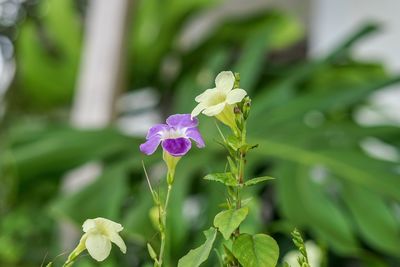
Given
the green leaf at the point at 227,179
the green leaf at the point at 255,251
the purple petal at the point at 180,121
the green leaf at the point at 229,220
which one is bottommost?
the green leaf at the point at 255,251

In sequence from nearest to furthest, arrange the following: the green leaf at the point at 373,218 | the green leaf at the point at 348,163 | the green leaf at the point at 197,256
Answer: the green leaf at the point at 197,256, the green leaf at the point at 373,218, the green leaf at the point at 348,163

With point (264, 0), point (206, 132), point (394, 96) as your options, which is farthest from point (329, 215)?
point (264, 0)

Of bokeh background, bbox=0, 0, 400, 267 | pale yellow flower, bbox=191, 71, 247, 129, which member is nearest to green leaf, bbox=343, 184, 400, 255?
bokeh background, bbox=0, 0, 400, 267

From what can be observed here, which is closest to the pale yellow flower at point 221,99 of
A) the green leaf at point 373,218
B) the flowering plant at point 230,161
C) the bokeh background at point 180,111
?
the flowering plant at point 230,161

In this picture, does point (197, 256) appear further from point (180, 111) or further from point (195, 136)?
point (180, 111)

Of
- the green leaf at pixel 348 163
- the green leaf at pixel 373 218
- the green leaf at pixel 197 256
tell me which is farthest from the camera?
the green leaf at pixel 348 163

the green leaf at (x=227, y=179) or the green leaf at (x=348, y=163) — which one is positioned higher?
the green leaf at (x=227, y=179)

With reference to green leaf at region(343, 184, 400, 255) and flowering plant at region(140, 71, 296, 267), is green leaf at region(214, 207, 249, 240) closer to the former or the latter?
flowering plant at region(140, 71, 296, 267)

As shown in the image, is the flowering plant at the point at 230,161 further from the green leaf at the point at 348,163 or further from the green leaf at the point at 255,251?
the green leaf at the point at 348,163
